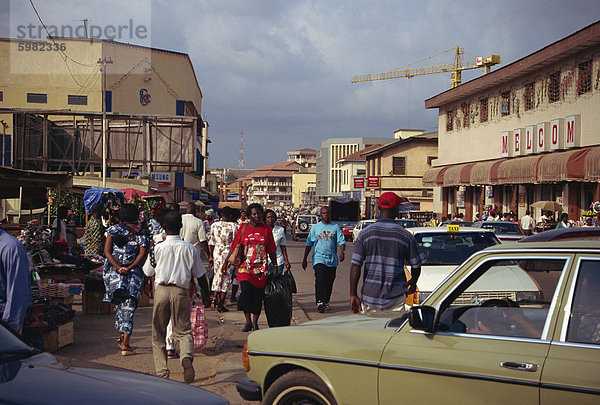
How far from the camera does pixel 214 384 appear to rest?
21.7ft

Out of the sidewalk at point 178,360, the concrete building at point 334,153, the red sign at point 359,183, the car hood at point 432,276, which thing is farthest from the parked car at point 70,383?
the concrete building at point 334,153

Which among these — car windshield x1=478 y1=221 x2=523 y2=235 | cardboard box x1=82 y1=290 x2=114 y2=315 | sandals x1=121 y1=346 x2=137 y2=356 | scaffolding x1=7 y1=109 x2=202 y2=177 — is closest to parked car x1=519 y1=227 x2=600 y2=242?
sandals x1=121 y1=346 x2=137 y2=356

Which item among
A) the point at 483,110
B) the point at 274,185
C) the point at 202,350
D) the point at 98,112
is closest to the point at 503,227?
the point at 202,350

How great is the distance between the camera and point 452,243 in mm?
9891

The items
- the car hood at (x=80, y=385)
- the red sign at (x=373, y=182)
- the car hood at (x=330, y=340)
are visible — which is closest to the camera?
the car hood at (x=80, y=385)

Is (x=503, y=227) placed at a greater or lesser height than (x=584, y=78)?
lesser

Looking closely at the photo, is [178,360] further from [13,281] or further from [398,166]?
[398,166]

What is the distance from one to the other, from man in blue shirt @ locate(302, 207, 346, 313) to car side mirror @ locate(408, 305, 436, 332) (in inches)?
292

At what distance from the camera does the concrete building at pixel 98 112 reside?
38188 mm

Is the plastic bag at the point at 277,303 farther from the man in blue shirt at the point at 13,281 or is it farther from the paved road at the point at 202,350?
the man in blue shirt at the point at 13,281

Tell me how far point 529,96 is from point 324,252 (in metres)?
23.9

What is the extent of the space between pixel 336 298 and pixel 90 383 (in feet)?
36.1

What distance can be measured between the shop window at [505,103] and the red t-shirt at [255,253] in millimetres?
28292

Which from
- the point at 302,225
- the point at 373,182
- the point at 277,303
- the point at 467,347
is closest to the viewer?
the point at 467,347
